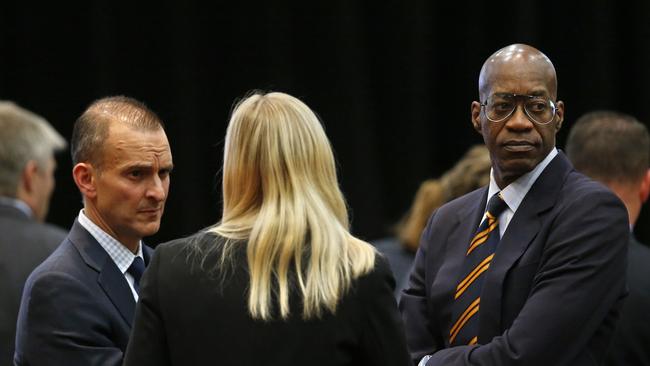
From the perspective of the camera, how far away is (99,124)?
2.99 metres

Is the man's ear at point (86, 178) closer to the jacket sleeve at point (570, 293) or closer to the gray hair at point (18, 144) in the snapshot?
the jacket sleeve at point (570, 293)

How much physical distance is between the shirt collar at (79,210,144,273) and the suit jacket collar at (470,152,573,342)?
86cm

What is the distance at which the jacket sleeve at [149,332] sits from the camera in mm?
2504

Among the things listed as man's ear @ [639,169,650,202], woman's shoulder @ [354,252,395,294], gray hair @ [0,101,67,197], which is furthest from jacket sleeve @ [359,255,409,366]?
gray hair @ [0,101,67,197]

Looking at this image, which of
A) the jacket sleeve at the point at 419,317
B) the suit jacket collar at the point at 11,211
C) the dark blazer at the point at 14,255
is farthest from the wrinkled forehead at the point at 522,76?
the suit jacket collar at the point at 11,211

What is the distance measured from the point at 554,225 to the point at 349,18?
2930mm

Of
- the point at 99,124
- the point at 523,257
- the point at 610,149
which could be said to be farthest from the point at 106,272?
the point at 610,149

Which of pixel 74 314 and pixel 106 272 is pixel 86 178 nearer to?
pixel 106 272

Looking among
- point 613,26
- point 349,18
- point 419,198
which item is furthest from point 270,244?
point 613,26

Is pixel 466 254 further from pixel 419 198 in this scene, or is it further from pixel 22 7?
pixel 22 7

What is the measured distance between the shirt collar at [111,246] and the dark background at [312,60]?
8.94 ft

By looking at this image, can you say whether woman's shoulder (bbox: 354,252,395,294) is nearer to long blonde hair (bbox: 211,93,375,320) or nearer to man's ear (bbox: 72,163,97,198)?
long blonde hair (bbox: 211,93,375,320)

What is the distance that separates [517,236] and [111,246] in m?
0.97

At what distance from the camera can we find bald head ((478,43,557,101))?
2.92 metres
